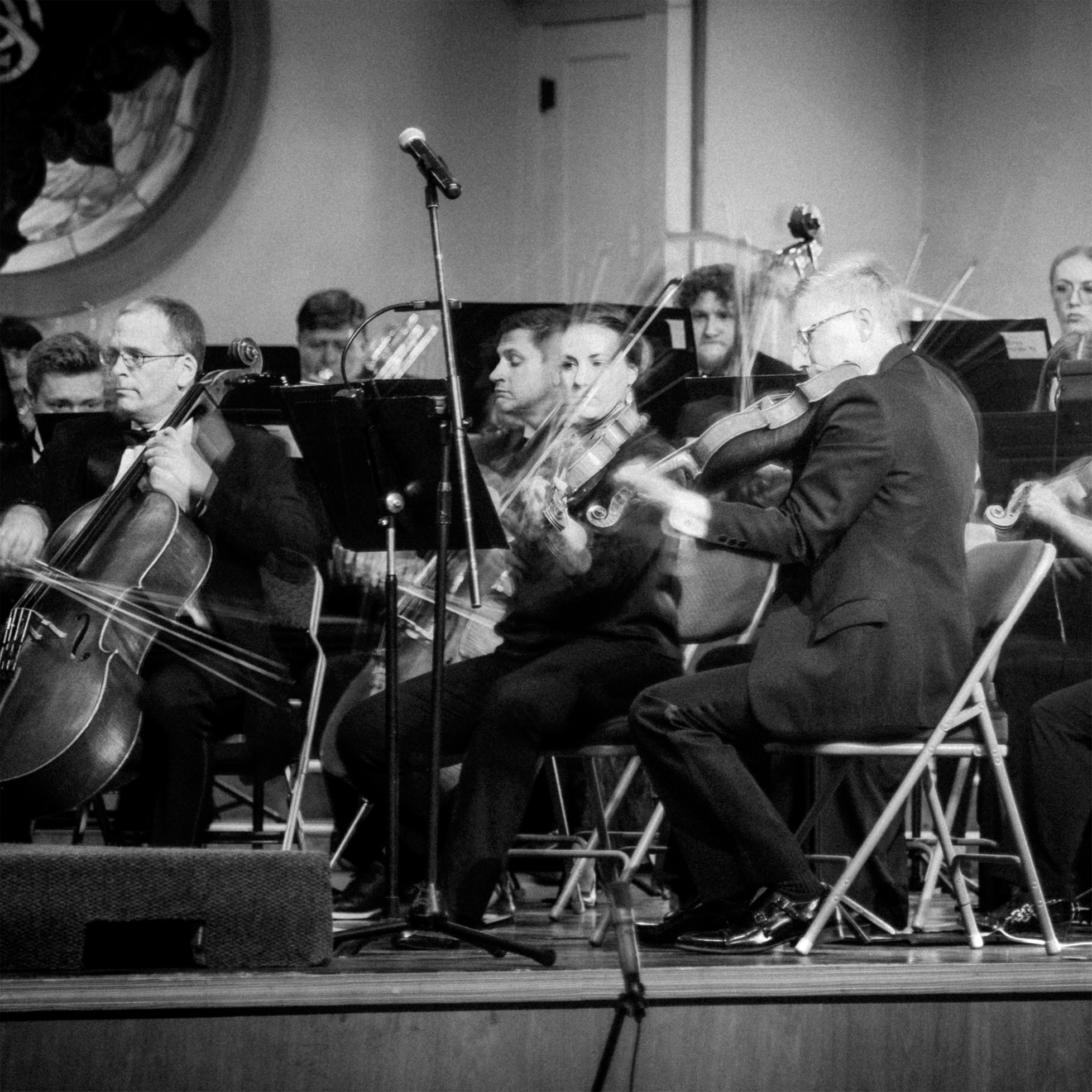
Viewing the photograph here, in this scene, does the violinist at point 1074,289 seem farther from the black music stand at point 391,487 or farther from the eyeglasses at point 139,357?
the eyeglasses at point 139,357

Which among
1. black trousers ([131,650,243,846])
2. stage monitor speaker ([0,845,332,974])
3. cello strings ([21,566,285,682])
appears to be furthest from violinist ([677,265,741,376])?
stage monitor speaker ([0,845,332,974])

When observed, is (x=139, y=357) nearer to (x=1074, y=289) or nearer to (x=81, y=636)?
(x=81, y=636)

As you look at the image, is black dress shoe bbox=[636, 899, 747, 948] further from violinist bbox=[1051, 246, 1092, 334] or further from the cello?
violinist bbox=[1051, 246, 1092, 334]

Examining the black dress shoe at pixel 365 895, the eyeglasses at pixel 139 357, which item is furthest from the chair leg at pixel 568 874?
the eyeglasses at pixel 139 357

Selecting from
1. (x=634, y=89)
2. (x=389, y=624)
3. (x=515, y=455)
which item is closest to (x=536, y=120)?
(x=634, y=89)

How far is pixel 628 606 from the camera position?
3244 millimetres

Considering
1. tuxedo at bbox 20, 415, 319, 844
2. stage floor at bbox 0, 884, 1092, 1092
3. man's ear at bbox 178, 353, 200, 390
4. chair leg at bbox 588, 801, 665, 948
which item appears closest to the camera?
stage floor at bbox 0, 884, 1092, 1092

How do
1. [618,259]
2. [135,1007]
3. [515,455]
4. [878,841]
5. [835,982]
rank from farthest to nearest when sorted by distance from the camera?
[618,259] < [515,455] < [878,841] < [835,982] < [135,1007]

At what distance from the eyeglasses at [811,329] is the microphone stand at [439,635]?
0.55 m

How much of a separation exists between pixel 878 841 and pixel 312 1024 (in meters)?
0.93

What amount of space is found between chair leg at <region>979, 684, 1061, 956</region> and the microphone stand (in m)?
0.71

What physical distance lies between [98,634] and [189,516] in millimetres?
293

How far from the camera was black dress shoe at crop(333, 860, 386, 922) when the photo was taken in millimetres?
3348

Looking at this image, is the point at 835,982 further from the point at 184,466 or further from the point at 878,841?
the point at 184,466
